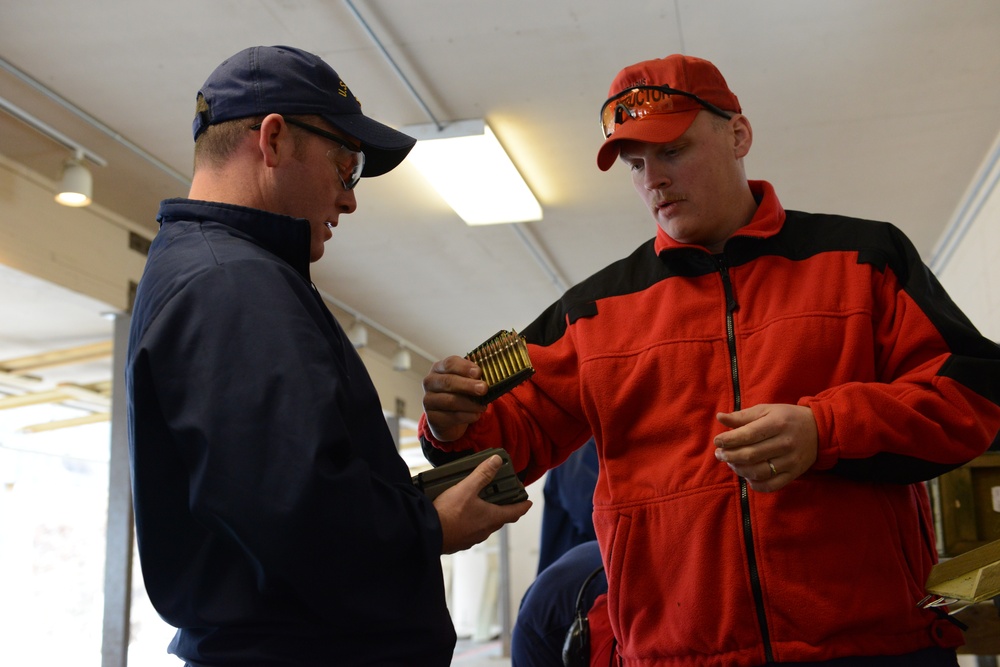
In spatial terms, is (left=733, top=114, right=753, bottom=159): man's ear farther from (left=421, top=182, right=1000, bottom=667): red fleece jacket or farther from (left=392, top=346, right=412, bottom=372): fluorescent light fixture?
(left=392, top=346, right=412, bottom=372): fluorescent light fixture

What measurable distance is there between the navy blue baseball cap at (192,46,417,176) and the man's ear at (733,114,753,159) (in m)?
0.64

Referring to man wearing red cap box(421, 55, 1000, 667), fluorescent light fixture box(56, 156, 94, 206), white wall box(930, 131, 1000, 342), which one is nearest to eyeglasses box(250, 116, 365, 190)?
man wearing red cap box(421, 55, 1000, 667)

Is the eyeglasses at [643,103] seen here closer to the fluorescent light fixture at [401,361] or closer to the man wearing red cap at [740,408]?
the man wearing red cap at [740,408]

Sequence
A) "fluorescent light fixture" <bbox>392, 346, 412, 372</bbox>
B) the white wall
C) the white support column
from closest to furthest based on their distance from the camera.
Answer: the white support column, the white wall, "fluorescent light fixture" <bbox>392, 346, 412, 372</bbox>

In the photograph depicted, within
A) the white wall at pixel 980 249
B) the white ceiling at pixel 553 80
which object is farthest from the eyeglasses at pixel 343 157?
the white wall at pixel 980 249

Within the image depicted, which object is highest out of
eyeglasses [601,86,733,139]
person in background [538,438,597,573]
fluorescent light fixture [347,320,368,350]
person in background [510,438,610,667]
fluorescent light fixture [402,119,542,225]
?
fluorescent light fixture [347,320,368,350]

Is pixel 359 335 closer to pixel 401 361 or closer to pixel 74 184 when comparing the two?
pixel 401 361

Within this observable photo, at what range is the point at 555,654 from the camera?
2273 millimetres

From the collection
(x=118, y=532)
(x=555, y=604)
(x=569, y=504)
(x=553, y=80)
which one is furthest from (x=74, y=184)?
(x=555, y=604)

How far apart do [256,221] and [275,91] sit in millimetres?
204

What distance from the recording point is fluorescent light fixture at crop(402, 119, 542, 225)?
4.47 meters

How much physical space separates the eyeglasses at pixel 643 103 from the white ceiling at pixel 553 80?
2.10 metres

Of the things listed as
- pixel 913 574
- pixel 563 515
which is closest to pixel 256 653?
pixel 913 574

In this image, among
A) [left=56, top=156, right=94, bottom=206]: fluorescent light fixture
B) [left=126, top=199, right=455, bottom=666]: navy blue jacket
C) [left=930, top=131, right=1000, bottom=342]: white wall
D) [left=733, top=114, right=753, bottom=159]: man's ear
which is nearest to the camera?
[left=126, top=199, right=455, bottom=666]: navy blue jacket
